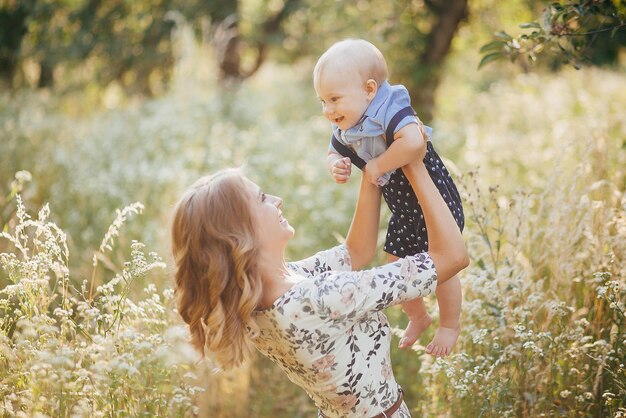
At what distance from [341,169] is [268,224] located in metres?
0.35

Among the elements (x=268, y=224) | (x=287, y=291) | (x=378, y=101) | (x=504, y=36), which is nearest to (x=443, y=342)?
(x=287, y=291)

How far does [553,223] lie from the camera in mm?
3051

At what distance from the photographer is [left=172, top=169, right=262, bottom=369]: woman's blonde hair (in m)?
1.96

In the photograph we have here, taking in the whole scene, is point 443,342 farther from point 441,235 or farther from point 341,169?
point 341,169

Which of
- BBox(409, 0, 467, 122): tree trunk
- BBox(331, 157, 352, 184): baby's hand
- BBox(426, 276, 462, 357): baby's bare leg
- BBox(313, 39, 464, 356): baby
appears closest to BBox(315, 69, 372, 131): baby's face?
BBox(313, 39, 464, 356): baby

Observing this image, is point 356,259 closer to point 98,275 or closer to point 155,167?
point 98,275

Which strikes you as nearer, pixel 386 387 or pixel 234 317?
pixel 234 317

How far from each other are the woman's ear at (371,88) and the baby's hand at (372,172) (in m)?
0.23

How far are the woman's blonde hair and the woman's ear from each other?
0.55 meters

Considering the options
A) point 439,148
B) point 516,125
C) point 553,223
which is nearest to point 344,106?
point 553,223

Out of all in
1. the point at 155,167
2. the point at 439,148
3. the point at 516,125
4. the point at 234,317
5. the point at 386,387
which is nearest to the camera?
the point at 234,317

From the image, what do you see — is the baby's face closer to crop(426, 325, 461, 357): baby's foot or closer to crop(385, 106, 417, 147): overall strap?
crop(385, 106, 417, 147): overall strap

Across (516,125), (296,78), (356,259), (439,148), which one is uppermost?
(296,78)

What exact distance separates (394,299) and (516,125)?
6.43 m
